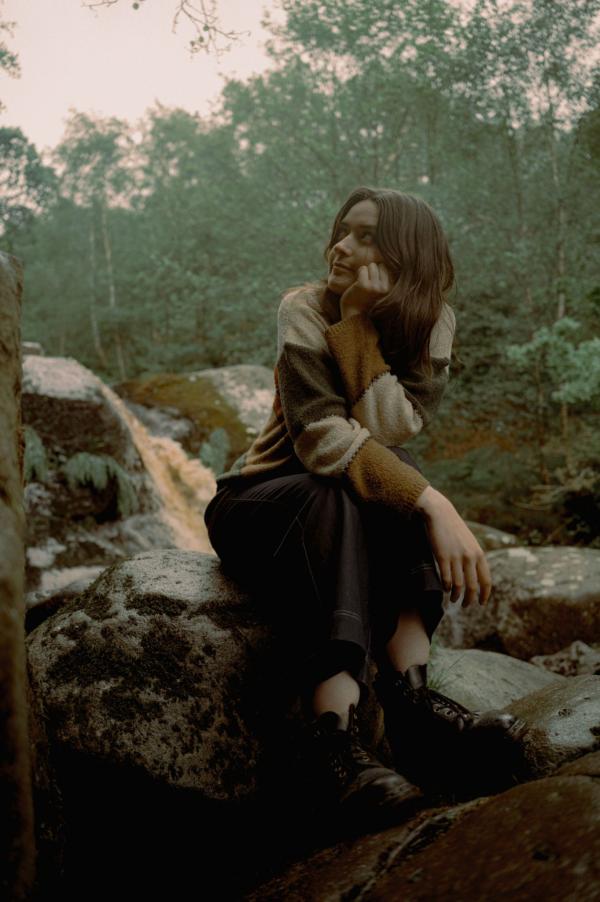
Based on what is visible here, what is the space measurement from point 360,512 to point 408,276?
0.89 meters

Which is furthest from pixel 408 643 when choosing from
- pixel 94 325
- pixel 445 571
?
pixel 94 325

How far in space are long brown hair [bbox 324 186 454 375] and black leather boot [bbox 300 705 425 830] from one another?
1247 mm

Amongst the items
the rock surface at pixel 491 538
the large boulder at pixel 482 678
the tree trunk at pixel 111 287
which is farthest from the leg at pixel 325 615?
the tree trunk at pixel 111 287

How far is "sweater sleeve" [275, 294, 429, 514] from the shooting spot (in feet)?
7.29

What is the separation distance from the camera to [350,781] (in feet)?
6.13

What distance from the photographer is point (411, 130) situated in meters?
13.7

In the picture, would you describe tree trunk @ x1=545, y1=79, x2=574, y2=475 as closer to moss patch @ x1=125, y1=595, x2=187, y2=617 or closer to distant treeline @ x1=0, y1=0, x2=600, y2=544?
distant treeline @ x1=0, y1=0, x2=600, y2=544

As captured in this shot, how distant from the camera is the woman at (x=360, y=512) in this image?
2037 millimetres

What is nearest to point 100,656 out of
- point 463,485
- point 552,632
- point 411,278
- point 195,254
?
point 411,278

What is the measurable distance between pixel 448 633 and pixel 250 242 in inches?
419

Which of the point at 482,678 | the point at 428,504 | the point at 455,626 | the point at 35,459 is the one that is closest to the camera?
the point at 428,504

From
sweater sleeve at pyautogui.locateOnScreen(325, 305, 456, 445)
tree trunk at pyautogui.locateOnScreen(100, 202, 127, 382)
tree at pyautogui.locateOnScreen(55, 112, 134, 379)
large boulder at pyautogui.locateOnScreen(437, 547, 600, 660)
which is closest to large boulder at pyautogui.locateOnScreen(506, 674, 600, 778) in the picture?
sweater sleeve at pyautogui.locateOnScreen(325, 305, 456, 445)

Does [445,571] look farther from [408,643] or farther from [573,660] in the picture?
[573,660]

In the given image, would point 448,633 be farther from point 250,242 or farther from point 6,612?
point 250,242
